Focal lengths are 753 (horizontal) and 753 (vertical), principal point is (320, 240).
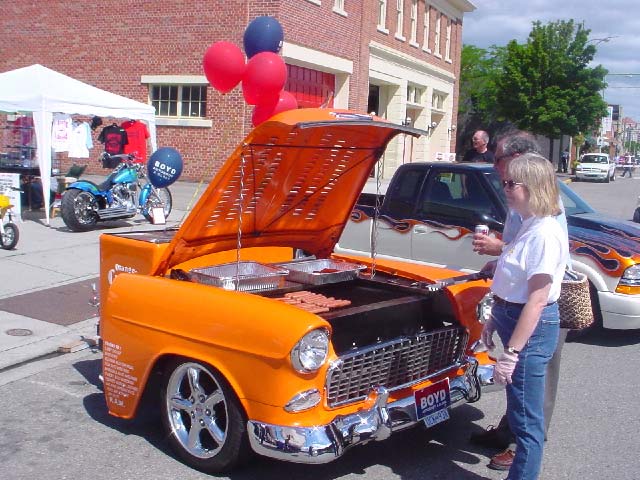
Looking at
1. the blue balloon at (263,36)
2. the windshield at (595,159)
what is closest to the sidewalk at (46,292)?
the blue balloon at (263,36)

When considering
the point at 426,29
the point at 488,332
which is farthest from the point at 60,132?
the point at 426,29

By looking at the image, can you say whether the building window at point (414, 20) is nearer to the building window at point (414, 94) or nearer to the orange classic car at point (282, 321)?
the building window at point (414, 94)

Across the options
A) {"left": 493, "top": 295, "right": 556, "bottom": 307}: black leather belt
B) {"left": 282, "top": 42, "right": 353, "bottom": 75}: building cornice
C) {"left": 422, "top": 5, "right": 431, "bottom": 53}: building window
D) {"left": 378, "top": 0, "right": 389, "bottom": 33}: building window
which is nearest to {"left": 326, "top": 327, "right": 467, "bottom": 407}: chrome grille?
{"left": 493, "top": 295, "right": 556, "bottom": 307}: black leather belt

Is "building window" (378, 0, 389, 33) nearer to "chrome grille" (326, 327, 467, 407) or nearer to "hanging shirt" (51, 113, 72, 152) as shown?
"hanging shirt" (51, 113, 72, 152)

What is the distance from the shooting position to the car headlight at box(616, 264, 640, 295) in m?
6.66

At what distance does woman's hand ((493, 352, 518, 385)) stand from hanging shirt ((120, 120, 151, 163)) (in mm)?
12943

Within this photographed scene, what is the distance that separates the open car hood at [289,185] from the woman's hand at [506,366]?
145cm

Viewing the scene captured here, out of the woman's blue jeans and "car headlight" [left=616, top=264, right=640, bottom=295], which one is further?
"car headlight" [left=616, top=264, right=640, bottom=295]

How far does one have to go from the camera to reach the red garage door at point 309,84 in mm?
21047

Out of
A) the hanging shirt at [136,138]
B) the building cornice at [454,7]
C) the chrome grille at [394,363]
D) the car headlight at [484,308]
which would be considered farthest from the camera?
the building cornice at [454,7]

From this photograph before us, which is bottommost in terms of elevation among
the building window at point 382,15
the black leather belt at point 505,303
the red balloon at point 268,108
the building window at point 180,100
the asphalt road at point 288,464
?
the asphalt road at point 288,464

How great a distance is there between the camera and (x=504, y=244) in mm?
4125

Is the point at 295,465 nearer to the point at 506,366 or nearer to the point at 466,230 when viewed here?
the point at 506,366

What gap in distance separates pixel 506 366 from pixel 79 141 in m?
12.2
